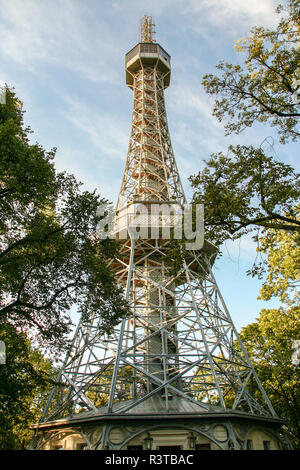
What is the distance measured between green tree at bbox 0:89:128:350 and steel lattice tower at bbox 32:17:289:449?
226cm

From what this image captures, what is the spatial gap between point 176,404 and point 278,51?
13.5 m

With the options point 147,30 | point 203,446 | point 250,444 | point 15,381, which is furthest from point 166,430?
point 147,30

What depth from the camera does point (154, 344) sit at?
17766mm

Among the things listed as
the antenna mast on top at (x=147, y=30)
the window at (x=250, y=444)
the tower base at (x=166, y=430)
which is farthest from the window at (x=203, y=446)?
the antenna mast on top at (x=147, y=30)

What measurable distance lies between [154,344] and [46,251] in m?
8.98

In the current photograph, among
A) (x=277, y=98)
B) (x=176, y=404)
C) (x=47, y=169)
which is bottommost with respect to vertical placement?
(x=176, y=404)

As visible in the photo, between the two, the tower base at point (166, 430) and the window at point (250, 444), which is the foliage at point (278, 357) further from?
the tower base at point (166, 430)

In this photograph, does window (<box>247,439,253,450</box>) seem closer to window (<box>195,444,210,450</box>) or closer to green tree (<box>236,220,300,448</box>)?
window (<box>195,444,210,450</box>)

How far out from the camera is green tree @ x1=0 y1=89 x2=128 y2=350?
10719 mm

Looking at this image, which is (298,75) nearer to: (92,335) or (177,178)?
(92,335)

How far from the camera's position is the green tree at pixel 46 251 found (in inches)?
422

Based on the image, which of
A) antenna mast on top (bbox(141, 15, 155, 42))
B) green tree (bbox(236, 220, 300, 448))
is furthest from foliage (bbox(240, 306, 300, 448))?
antenna mast on top (bbox(141, 15, 155, 42))
